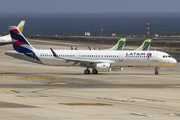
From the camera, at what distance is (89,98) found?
35.7 metres

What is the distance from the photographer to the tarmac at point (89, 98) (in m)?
26.5

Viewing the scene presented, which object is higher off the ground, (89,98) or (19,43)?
(19,43)

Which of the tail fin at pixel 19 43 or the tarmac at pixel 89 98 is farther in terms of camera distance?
the tail fin at pixel 19 43

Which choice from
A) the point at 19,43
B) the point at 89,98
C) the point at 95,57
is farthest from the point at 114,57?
the point at 89,98

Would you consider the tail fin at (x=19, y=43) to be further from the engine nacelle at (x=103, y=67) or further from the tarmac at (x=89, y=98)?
the engine nacelle at (x=103, y=67)

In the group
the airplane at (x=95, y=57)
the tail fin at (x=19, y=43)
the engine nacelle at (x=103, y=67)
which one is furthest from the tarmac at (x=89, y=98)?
the tail fin at (x=19, y=43)

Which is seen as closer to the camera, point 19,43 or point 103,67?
point 103,67

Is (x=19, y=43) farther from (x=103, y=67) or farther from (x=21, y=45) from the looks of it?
(x=103, y=67)

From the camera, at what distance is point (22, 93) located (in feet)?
126

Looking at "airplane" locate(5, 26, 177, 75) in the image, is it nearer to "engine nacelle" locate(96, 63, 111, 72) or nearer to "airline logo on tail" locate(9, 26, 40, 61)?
"airline logo on tail" locate(9, 26, 40, 61)

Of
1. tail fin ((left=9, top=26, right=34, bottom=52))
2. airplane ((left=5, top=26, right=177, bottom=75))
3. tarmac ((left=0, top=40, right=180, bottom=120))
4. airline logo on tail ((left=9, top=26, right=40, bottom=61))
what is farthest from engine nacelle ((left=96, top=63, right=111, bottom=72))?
tail fin ((left=9, top=26, right=34, bottom=52))

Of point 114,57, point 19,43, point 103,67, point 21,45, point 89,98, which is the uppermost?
point 19,43

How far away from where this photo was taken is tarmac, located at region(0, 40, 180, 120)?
87.0 feet

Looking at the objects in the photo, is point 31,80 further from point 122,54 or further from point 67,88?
point 122,54
